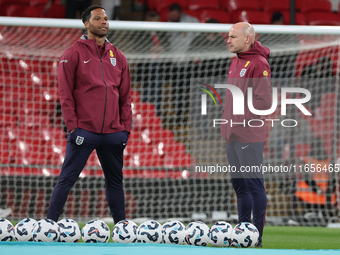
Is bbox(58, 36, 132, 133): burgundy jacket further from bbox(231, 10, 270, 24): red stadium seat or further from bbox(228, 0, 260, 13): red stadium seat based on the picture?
bbox(228, 0, 260, 13): red stadium seat

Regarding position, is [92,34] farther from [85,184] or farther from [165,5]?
[165,5]

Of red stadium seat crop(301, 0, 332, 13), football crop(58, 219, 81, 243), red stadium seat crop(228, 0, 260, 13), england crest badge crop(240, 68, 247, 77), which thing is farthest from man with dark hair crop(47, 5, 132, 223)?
red stadium seat crop(301, 0, 332, 13)

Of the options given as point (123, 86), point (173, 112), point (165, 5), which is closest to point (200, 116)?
point (173, 112)

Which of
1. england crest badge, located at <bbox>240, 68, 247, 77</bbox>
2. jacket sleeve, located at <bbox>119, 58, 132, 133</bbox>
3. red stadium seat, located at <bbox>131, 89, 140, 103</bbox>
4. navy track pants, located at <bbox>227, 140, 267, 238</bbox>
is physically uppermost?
red stadium seat, located at <bbox>131, 89, 140, 103</bbox>

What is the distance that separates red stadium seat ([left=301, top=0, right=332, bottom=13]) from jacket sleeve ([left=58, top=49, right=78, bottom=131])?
6720mm

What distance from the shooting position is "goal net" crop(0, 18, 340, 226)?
5.72 metres

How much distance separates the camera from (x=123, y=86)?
11.2 feet

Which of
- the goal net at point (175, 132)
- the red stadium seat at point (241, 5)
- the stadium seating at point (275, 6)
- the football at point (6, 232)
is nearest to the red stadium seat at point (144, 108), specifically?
the goal net at point (175, 132)

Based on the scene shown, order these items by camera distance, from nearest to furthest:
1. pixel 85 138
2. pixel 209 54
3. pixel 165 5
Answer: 1. pixel 85 138
2. pixel 209 54
3. pixel 165 5

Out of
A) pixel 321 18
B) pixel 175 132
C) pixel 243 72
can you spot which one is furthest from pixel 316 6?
pixel 243 72

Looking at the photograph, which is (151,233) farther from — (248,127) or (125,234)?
(248,127)

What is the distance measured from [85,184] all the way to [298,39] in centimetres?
333

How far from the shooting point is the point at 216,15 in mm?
8320

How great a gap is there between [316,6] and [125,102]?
6697mm
